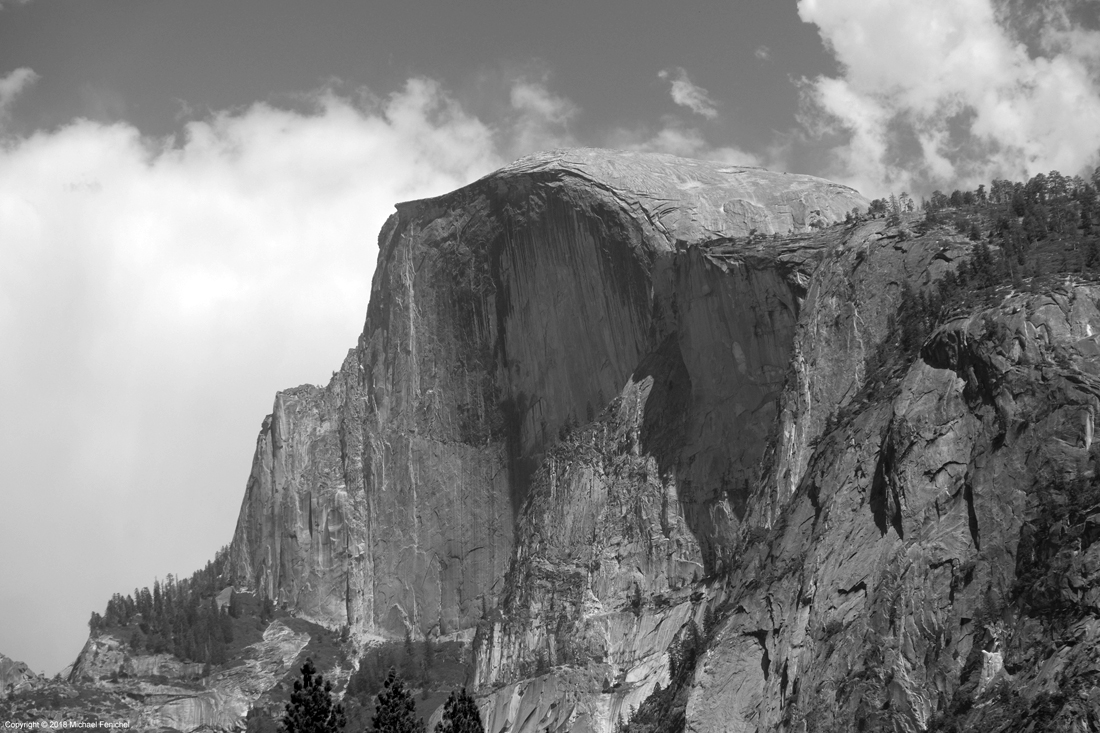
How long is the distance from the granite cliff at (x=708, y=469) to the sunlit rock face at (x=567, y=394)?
0.97 ft

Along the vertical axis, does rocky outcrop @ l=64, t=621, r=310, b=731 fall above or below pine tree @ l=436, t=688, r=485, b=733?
above

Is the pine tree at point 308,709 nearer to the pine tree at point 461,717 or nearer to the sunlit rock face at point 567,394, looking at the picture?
the pine tree at point 461,717

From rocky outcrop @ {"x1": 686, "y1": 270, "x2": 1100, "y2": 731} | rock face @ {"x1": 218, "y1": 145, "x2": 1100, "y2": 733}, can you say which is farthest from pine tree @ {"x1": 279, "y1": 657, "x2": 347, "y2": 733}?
rocky outcrop @ {"x1": 686, "y1": 270, "x2": 1100, "y2": 731}

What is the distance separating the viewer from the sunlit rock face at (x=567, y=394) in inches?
5472

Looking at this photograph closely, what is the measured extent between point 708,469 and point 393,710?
61869 mm

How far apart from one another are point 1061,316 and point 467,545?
293 feet

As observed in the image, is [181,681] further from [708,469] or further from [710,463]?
[710,463]

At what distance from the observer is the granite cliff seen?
9519cm

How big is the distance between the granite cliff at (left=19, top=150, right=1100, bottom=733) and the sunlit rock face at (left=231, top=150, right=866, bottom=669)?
297 millimetres

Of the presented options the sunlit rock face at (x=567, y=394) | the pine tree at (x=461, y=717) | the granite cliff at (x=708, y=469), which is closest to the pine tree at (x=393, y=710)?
the pine tree at (x=461, y=717)

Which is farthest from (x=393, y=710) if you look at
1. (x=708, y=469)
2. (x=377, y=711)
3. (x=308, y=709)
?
(x=708, y=469)

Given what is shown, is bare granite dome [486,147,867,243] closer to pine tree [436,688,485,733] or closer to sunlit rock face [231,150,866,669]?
sunlit rock face [231,150,866,669]

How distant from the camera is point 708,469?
13975 cm

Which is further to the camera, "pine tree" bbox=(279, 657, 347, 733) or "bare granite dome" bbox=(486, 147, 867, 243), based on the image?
"bare granite dome" bbox=(486, 147, 867, 243)
